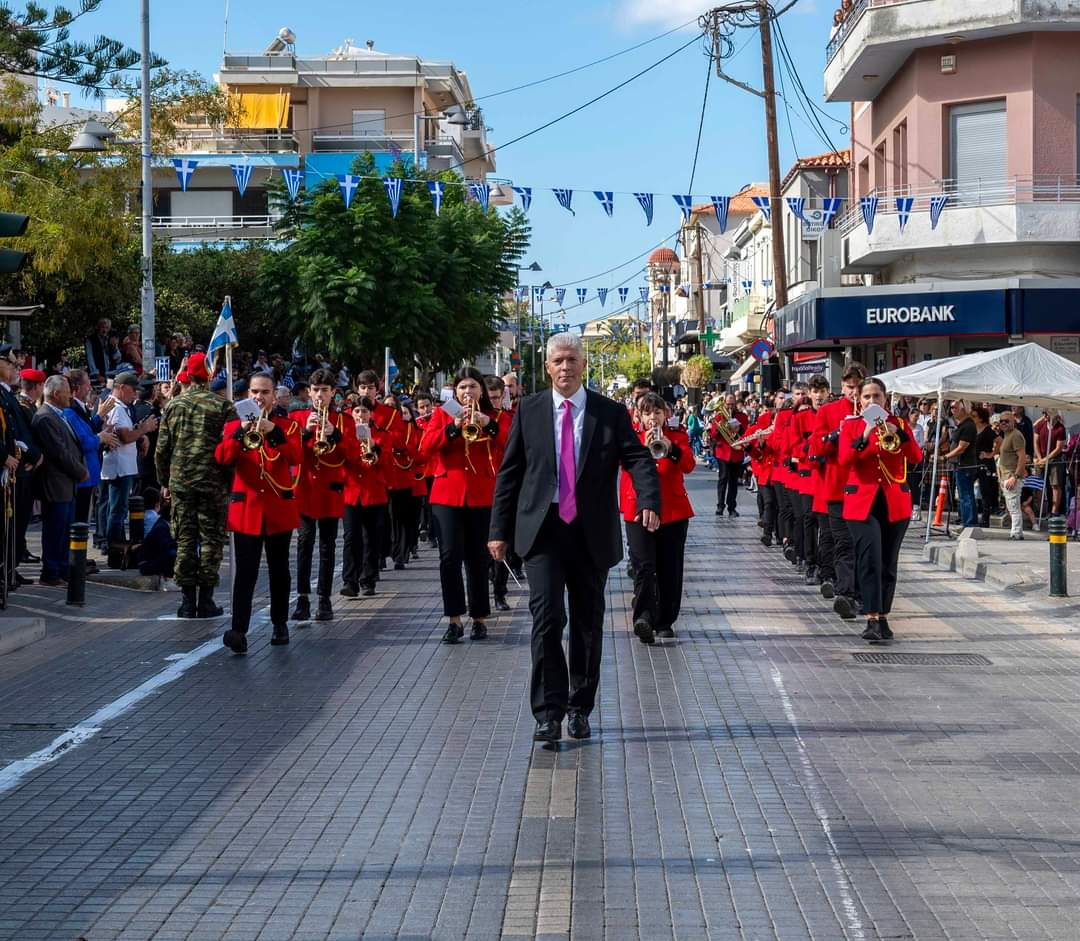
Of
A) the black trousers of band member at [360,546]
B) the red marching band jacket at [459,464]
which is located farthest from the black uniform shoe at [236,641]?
the black trousers of band member at [360,546]

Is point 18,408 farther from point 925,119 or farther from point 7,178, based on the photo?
point 925,119

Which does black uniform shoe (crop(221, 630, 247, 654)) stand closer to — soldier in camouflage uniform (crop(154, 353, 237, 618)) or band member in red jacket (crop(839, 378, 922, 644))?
soldier in camouflage uniform (crop(154, 353, 237, 618))

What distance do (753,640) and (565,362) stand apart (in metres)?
4.61

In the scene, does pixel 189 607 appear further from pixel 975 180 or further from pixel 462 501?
pixel 975 180

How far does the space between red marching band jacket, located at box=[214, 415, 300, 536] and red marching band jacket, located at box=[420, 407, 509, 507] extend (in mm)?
1127

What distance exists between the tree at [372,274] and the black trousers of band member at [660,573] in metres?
25.7

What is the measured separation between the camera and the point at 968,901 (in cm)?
566

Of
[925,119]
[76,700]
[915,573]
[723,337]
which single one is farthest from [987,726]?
[723,337]

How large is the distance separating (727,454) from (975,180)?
30.7 ft

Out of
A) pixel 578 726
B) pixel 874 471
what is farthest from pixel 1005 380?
pixel 578 726

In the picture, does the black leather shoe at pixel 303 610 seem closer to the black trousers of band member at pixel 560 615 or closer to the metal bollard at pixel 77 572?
the metal bollard at pixel 77 572

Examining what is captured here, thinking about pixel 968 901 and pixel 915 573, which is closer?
pixel 968 901

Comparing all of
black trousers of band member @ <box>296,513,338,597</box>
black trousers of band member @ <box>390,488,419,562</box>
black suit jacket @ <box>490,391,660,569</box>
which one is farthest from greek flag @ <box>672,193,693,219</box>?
black suit jacket @ <box>490,391,660,569</box>

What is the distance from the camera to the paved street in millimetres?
5609
